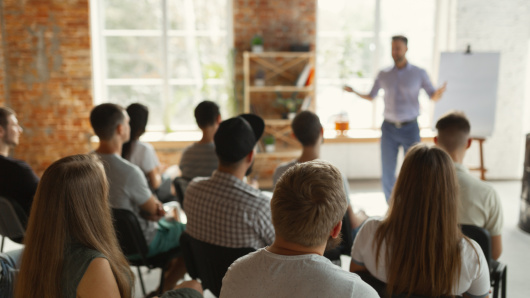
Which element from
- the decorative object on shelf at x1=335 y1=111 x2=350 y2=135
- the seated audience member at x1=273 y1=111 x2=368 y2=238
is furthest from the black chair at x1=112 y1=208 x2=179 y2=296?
the decorative object on shelf at x1=335 y1=111 x2=350 y2=135

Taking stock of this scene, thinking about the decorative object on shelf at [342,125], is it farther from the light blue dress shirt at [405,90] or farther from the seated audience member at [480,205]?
the seated audience member at [480,205]

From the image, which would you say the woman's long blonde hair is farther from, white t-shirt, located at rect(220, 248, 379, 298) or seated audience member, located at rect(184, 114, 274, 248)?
seated audience member, located at rect(184, 114, 274, 248)

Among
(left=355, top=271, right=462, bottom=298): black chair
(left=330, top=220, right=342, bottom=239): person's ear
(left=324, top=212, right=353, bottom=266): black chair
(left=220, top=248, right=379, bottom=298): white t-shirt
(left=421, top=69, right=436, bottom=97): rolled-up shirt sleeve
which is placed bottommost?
(left=324, top=212, right=353, bottom=266): black chair

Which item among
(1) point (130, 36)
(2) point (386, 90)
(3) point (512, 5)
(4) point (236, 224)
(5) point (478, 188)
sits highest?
(3) point (512, 5)

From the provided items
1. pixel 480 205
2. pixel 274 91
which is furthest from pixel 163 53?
pixel 480 205

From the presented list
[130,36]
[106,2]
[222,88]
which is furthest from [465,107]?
[106,2]

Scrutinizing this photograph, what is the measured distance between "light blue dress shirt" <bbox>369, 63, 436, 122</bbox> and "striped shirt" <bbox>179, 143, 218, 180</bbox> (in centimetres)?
243

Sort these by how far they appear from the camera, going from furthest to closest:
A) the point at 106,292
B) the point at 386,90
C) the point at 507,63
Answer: the point at 507,63
the point at 386,90
the point at 106,292

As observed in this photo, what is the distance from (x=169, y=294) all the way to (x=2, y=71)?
568 centimetres

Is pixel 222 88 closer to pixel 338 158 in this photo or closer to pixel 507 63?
pixel 338 158

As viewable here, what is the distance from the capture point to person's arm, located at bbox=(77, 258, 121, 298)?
59.1 inches

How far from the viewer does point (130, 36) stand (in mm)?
6766

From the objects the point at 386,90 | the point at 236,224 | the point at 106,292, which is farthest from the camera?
the point at 386,90

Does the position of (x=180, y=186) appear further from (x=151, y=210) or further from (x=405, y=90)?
(x=405, y=90)
